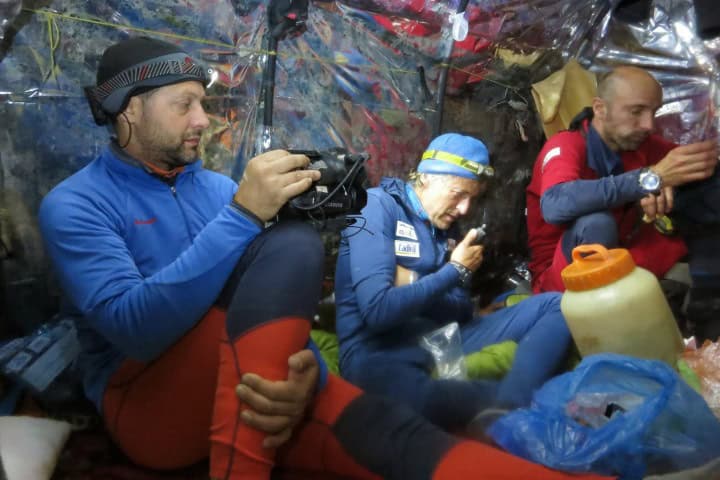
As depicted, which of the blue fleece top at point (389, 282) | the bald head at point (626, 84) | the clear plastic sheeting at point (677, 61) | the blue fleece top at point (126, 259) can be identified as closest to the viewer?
the blue fleece top at point (126, 259)

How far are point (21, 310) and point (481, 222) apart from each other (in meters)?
1.89

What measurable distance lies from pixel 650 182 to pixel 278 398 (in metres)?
1.44

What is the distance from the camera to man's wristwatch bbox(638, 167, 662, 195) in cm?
107

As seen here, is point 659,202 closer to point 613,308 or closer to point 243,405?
point 613,308

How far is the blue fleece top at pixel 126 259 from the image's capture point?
104 centimetres

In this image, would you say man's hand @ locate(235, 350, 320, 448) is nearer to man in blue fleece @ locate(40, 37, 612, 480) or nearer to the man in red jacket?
man in blue fleece @ locate(40, 37, 612, 480)

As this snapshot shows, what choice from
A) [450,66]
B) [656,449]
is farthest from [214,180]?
[450,66]

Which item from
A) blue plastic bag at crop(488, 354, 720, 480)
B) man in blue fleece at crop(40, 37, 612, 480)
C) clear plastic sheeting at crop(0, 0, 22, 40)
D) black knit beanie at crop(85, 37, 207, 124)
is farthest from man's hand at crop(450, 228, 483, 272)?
clear plastic sheeting at crop(0, 0, 22, 40)

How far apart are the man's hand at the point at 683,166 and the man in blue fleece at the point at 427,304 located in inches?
23.1

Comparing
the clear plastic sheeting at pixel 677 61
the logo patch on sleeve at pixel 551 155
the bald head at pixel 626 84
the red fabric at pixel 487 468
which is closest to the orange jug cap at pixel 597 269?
the logo patch on sleeve at pixel 551 155

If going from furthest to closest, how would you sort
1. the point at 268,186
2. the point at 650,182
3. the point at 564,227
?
the point at 564,227 < the point at 650,182 < the point at 268,186

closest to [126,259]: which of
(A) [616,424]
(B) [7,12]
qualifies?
(B) [7,12]

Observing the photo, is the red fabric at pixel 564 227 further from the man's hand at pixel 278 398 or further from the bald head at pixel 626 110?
the man's hand at pixel 278 398

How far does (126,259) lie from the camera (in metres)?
1.10
